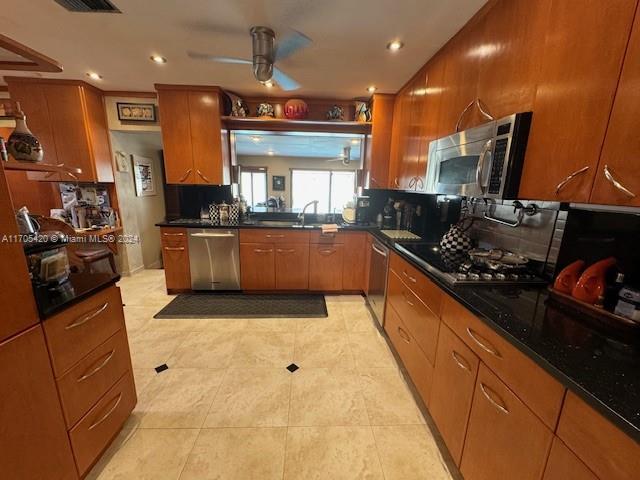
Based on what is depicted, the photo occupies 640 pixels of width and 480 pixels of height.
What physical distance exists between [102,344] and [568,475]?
5.96 feet

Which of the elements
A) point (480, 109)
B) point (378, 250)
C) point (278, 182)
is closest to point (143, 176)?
point (278, 182)

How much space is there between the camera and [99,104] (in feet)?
10.3

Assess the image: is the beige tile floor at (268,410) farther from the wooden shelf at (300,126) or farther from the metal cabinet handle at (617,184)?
the wooden shelf at (300,126)

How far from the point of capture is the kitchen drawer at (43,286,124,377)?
3.31 ft

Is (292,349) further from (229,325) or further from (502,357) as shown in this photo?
(502,357)

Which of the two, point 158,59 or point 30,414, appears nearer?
point 30,414

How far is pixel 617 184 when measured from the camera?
79 centimetres

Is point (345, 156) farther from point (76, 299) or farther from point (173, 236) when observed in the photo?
point (76, 299)

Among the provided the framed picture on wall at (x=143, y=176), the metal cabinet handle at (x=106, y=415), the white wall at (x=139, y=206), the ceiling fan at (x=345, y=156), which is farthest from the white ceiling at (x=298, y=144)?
the metal cabinet handle at (x=106, y=415)

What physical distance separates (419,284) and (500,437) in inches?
32.3

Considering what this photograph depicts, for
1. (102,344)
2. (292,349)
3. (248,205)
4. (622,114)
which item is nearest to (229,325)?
(292,349)

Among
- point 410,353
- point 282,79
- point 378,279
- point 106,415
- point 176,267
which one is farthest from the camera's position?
point 176,267

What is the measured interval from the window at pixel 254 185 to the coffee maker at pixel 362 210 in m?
1.54

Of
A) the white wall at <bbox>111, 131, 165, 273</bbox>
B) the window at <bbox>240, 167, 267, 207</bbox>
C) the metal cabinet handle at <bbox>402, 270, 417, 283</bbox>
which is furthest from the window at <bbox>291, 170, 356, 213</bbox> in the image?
the white wall at <bbox>111, 131, 165, 273</bbox>
